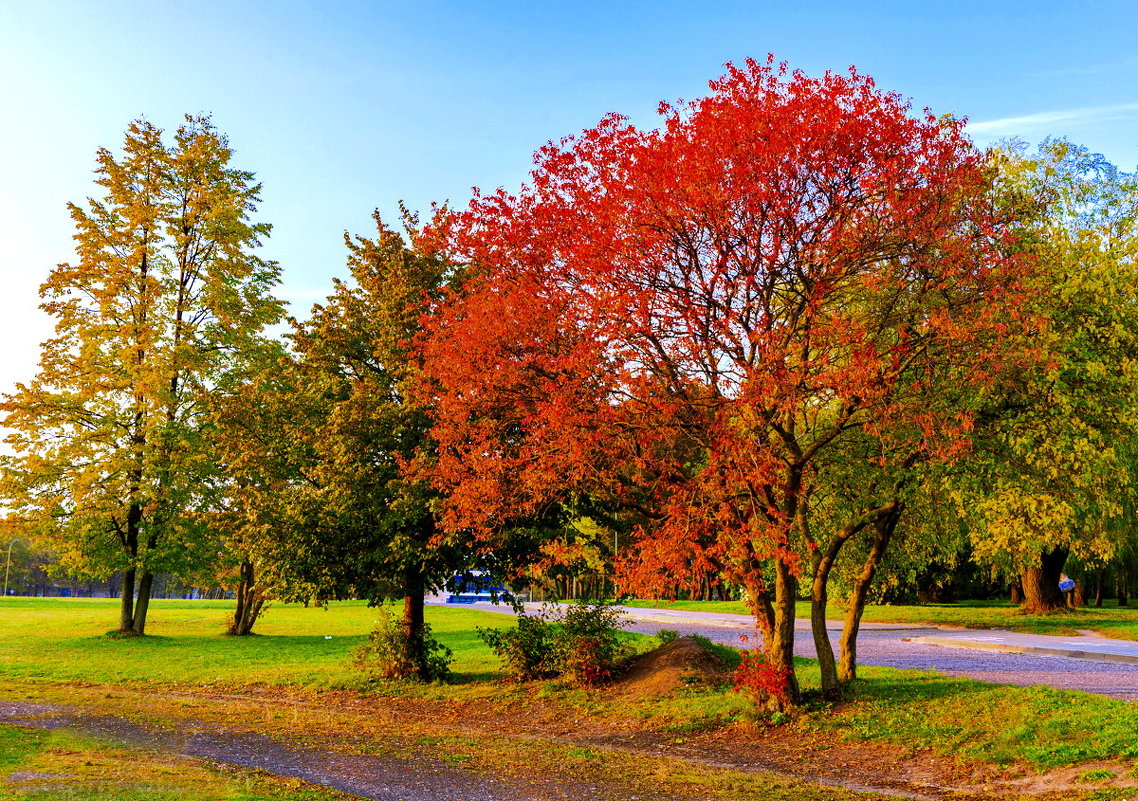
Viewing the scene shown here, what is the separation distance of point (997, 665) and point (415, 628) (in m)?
13.8

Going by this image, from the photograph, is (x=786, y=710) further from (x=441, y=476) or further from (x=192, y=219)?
(x=192, y=219)

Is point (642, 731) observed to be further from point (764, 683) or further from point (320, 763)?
point (320, 763)

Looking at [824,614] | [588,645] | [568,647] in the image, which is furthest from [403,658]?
[824,614]

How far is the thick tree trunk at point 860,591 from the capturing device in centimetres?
1557

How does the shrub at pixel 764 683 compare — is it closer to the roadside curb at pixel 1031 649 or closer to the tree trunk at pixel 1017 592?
the roadside curb at pixel 1031 649

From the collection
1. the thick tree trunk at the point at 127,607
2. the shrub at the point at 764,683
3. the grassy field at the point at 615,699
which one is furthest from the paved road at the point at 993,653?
the thick tree trunk at the point at 127,607

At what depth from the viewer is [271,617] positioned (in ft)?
146

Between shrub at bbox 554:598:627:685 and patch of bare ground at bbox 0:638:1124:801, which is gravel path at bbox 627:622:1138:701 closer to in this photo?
patch of bare ground at bbox 0:638:1124:801

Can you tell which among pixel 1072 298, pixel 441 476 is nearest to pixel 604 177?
pixel 441 476

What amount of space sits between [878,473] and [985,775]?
5.42 metres

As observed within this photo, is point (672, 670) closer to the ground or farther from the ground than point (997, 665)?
farther from the ground

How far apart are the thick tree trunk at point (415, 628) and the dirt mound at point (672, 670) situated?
16.2 feet

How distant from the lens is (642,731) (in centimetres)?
1462

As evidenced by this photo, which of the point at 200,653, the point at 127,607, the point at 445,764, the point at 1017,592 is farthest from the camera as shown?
the point at 1017,592
